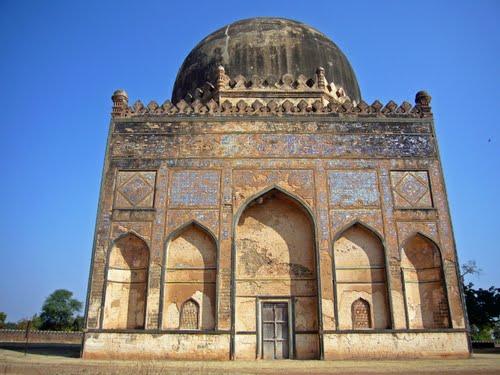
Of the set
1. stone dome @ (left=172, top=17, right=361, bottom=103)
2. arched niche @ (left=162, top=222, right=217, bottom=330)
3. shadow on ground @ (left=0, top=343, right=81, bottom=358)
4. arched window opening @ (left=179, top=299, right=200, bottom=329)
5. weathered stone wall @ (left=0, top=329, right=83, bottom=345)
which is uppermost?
stone dome @ (left=172, top=17, right=361, bottom=103)

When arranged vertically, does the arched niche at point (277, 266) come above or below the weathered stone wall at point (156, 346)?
above

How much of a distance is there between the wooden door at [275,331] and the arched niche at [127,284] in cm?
261

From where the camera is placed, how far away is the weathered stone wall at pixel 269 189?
927 centimetres

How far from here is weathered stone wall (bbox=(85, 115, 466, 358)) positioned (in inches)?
365

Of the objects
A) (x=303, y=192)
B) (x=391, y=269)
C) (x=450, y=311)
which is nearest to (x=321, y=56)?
(x=303, y=192)

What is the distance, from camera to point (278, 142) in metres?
10.5

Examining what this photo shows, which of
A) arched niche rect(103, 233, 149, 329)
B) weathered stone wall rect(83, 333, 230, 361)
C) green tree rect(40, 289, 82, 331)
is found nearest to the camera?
weathered stone wall rect(83, 333, 230, 361)

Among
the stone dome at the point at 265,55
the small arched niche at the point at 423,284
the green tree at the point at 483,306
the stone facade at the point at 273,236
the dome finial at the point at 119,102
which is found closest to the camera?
the stone facade at the point at 273,236

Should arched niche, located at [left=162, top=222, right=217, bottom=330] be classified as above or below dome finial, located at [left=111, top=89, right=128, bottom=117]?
below

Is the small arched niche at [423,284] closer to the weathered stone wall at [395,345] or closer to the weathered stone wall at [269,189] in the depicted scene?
the weathered stone wall at [269,189]

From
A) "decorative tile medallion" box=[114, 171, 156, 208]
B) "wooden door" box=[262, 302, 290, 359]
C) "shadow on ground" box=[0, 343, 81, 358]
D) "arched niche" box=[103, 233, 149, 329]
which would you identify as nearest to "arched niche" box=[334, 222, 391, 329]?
"wooden door" box=[262, 302, 290, 359]

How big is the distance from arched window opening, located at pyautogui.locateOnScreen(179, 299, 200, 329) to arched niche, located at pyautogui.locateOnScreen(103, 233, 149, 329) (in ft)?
2.70

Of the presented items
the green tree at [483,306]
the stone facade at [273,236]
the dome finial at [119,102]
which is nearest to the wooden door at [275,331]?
the stone facade at [273,236]

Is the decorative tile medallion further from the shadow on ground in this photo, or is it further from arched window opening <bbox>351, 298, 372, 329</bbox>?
arched window opening <bbox>351, 298, 372, 329</bbox>
